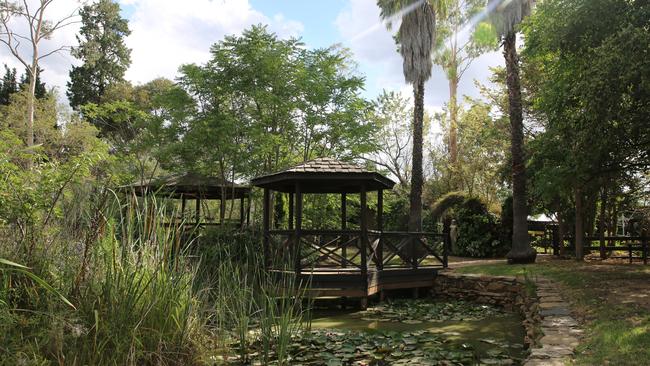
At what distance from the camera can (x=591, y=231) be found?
16.6 metres

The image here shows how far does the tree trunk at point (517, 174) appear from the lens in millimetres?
12789

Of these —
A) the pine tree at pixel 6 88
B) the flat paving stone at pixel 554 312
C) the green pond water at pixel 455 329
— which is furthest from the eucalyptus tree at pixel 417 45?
the pine tree at pixel 6 88

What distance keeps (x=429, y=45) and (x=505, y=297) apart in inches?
347

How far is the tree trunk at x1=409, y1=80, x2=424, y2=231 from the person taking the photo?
14703mm

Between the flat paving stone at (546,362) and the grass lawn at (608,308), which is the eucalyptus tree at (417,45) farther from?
the flat paving stone at (546,362)

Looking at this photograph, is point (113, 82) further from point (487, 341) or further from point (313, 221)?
point (487, 341)

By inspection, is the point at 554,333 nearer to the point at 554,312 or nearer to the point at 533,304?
the point at 554,312

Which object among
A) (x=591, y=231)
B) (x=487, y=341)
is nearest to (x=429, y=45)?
(x=591, y=231)

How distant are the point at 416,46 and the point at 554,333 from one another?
1186 centimetres

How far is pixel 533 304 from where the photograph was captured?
293 inches

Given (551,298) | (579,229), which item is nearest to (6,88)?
(579,229)

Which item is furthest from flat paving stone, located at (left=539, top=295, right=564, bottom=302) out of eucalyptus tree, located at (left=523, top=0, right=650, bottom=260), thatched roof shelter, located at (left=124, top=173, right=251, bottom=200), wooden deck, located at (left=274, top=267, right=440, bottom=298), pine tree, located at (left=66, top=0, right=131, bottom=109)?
pine tree, located at (left=66, top=0, right=131, bottom=109)

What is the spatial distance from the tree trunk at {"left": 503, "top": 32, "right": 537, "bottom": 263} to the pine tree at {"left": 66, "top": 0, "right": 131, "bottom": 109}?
79.6 feet

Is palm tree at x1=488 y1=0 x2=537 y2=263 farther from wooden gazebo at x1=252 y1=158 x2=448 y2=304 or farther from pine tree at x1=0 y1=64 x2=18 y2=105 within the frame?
pine tree at x1=0 y1=64 x2=18 y2=105
